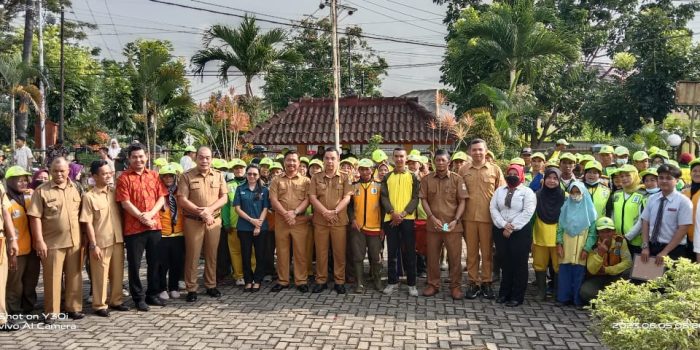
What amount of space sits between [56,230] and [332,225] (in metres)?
2.98

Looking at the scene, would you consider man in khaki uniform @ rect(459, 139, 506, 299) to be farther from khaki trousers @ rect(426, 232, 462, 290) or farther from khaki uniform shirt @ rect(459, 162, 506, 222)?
khaki trousers @ rect(426, 232, 462, 290)

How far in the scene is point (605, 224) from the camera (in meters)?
5.87

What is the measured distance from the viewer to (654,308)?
3.51m

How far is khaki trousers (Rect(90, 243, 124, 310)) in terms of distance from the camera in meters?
5.75

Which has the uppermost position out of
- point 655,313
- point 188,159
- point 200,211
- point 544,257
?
point 188,159

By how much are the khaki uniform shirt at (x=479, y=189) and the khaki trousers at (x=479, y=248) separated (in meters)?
0.10

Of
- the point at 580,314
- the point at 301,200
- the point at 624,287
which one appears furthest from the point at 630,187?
the point at 301,200

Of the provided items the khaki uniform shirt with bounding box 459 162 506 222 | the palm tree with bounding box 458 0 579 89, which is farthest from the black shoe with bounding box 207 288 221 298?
the palm tree with bounding box 458 0 579 89

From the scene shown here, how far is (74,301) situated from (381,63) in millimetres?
27985

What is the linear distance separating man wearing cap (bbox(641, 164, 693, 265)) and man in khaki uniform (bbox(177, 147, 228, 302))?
182 inches

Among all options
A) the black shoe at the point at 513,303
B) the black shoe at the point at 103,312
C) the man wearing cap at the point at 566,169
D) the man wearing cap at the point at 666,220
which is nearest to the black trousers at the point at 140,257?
the black shoe at the point at 103,312

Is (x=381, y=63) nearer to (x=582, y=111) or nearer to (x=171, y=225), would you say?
(x=582, y=111)

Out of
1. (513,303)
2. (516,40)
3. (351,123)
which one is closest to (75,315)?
(513,303)

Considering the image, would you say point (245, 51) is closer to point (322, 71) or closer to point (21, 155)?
point (21, 155)
